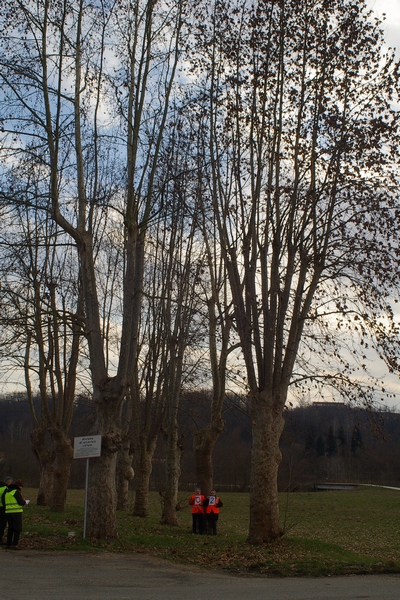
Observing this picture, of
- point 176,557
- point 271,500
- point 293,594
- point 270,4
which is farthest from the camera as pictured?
point 270,4

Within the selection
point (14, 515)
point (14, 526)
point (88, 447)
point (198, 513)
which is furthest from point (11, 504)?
point (198, 513)

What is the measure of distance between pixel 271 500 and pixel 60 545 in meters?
4.48

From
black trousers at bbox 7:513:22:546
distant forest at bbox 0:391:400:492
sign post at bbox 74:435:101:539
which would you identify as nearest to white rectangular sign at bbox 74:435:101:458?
sign post at bbox 74:435:101:539

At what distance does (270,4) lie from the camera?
1438 cm

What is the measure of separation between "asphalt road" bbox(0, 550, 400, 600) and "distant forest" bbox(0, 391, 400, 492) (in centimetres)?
436

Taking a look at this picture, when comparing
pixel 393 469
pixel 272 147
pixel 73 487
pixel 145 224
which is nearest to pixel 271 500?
pixel 145 224

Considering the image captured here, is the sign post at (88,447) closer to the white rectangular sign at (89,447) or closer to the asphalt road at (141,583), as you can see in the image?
the white rectangular sign at (89,447)

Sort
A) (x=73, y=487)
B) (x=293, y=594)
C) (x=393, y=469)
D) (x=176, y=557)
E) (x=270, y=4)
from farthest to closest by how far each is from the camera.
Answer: (x=393, y=469) < (x=73, y=487) < (x=270, y=4) < (x=176, y=557) < (x=293, y=594)

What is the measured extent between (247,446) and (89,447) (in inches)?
2361

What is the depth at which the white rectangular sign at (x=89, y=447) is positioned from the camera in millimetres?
12820

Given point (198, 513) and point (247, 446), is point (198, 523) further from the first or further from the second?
point (247, 446)

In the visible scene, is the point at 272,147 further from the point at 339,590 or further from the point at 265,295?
the point at 339,590

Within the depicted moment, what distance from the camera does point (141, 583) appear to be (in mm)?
9188

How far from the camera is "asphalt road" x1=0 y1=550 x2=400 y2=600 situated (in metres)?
8.23
